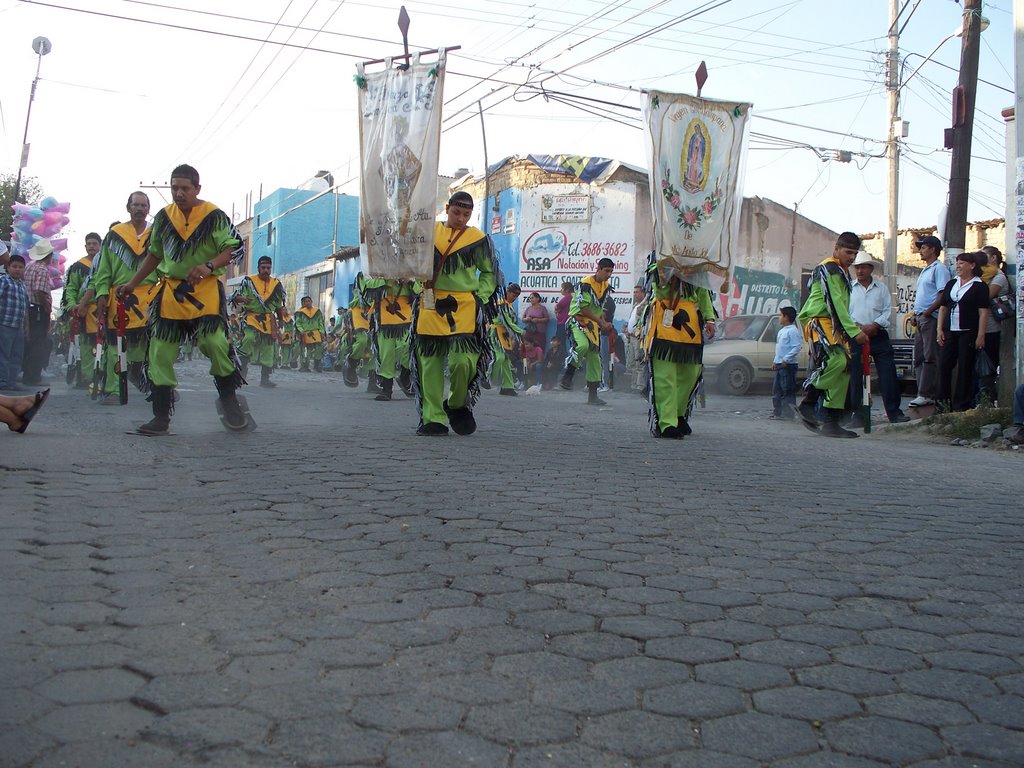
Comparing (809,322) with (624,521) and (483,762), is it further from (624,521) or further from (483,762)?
(483,762)

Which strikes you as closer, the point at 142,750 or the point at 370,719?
the point at 142,750

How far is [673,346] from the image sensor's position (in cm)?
816

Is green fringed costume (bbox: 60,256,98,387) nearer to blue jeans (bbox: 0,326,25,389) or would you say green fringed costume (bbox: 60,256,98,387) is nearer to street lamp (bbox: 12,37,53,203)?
blue jeans (bbox: 0,326,25,389)

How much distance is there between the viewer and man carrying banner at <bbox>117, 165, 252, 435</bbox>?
7.08 m

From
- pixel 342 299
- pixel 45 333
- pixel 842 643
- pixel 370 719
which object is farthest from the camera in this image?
pixel 342 299

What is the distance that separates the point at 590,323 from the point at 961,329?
4.49m

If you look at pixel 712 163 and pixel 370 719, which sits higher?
pixel 712 163

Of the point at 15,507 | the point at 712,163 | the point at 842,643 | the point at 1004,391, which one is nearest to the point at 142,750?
the point at 842,643

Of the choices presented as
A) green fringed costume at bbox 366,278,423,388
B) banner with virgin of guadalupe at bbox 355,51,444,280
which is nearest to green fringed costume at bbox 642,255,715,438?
banner with virgin of guadalupe at bbox 355,51,444,280

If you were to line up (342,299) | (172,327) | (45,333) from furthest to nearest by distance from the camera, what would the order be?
(342,299)
(45,333)
(172,327)

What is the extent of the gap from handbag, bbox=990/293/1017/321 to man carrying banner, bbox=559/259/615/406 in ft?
14.0

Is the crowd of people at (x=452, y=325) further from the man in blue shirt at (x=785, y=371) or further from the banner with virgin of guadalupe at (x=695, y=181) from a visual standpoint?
the banner with virgin of guadalupe at (x=695, y=181)

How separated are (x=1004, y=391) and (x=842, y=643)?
306 inches

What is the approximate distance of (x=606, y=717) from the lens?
2.23 m
